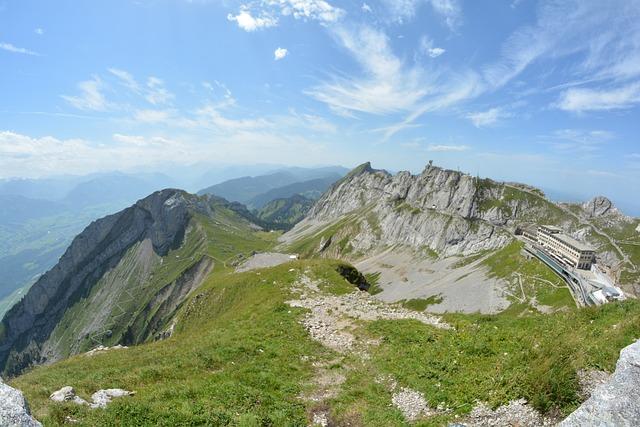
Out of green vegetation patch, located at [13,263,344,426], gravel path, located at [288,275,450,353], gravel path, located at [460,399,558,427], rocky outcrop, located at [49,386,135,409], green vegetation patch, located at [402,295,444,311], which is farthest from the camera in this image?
green vegetation patch, located at [402,295,444,311]

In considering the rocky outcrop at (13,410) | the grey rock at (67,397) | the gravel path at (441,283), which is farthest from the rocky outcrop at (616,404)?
the gravel path at (441,283)

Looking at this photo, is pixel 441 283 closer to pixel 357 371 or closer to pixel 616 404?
A: pixel 357 371

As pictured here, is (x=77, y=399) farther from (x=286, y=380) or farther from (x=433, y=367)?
(x=433, y=367)

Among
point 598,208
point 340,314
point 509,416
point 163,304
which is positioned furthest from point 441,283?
point 509,416

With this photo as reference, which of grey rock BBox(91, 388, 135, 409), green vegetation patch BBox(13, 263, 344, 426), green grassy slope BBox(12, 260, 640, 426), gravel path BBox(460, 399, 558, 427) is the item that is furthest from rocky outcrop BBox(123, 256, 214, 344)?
gravel path BBox(460, 399, 558, 427)

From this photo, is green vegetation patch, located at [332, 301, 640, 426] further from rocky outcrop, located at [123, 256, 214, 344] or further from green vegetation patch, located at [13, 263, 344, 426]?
rocky outcrop, located at [123, 256, 214, 344]

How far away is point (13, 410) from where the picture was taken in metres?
8.18

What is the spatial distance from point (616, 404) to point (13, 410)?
1459 centimetres

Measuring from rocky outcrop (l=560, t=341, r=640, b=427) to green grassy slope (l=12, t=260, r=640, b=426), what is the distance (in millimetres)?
4042

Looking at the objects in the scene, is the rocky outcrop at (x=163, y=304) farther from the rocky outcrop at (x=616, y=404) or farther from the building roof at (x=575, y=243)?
the rocky outcrop at (x=616, y=404)

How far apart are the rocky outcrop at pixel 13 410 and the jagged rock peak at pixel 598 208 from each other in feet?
797

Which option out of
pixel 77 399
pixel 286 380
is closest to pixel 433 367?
pixel 286 380

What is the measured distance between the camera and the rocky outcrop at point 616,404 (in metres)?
7.96

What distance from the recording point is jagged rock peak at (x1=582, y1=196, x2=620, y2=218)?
193 m
